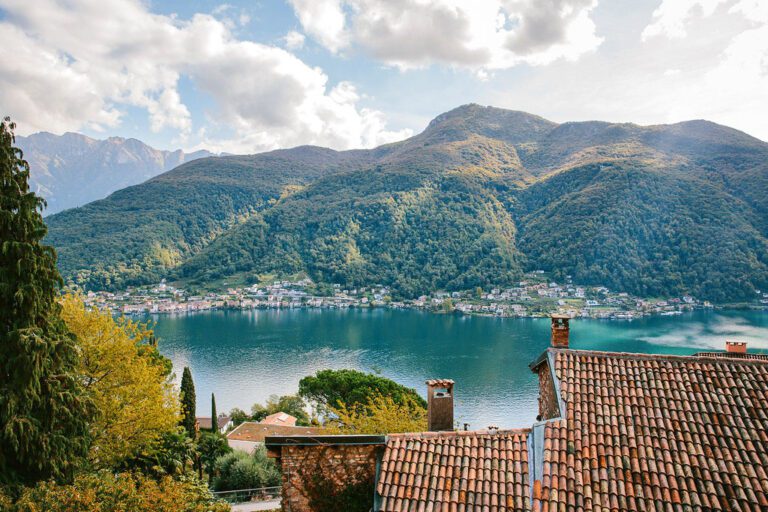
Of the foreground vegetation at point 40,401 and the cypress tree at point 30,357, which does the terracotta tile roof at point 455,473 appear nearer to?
the foreground vegetation at point 40,401

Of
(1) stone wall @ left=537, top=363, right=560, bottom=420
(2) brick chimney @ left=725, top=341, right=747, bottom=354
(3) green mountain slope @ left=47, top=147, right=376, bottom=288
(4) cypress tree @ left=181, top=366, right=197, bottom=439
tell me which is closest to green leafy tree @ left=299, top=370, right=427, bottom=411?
(4) cypress tree @ left=181, top=366, right=197, bottom=439

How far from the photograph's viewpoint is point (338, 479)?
22.6 ft

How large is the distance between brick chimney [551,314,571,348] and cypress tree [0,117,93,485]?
10.4 metres

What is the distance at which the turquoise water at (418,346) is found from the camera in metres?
45.3

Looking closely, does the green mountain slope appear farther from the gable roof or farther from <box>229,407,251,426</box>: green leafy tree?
the gable roof

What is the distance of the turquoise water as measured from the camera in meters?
45.3

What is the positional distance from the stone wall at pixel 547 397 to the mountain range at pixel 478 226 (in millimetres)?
114914

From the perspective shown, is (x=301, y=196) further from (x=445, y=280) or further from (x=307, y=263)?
(x=445, y=280)

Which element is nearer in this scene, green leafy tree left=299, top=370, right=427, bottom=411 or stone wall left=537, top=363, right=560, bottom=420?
stone wall left=537, top=363, right=560, bottom=420

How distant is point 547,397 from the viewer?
28.3 feet

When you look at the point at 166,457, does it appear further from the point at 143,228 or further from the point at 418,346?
the point at 143,228

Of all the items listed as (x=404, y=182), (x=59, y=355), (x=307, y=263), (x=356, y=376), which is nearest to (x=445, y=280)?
(x=307, y=263)

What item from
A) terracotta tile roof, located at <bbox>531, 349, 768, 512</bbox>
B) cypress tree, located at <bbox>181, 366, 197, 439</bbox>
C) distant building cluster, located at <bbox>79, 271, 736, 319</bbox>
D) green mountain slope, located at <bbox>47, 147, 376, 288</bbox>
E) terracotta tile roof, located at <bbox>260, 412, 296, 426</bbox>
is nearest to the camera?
terracotta tile roof, located at <bbox>531, 349, 768, 512</bbox>

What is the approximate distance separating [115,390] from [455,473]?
36.9 feet
